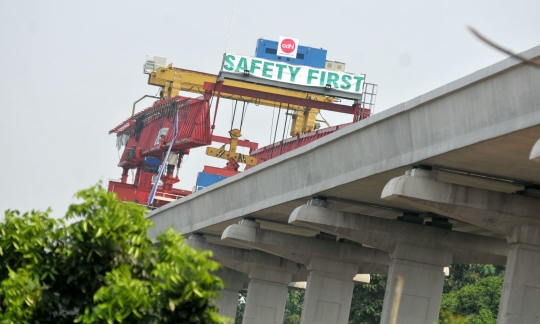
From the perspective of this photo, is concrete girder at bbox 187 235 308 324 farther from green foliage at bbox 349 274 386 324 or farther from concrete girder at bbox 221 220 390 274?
green foliage at bbox 349 274 386 324

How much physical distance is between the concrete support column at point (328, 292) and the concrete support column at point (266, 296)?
28.8ft

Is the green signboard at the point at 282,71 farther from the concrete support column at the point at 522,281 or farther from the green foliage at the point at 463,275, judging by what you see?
the concrete support column at the point at 522,281

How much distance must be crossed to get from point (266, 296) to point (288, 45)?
17630 millimetres

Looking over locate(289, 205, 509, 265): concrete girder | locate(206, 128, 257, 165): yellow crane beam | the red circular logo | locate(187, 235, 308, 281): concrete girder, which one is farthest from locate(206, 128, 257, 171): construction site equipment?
locate(289, 205, 509, 265): concrete girder

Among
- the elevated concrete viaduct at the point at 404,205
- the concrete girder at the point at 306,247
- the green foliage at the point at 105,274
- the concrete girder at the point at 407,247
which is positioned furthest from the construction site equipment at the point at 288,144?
the green foliage at the point at 105,274

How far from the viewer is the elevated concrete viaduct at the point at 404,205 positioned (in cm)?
2270

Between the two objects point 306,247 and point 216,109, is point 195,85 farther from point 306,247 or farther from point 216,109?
point 306,247

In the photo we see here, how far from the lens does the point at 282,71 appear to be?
201 feet

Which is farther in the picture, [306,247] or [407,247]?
[306,247]

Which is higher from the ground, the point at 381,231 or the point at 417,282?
the point at 381,231

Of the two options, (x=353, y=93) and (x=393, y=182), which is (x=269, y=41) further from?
(x=393, y=182)

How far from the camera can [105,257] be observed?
38.9 feet

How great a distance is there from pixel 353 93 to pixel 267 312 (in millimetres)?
17012

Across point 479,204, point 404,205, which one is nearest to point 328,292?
point 404,205
